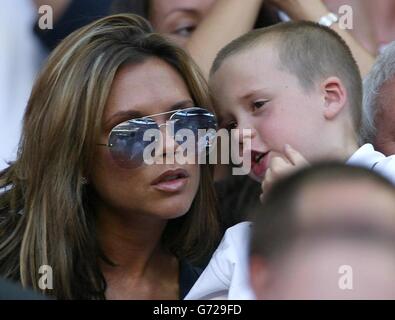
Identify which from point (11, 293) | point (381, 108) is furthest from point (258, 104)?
point (11, 293)

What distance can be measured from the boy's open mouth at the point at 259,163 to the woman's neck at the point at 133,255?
298 mm

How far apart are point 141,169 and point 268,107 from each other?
1.17 ft

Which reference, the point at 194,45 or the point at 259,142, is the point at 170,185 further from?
the point at 194,45

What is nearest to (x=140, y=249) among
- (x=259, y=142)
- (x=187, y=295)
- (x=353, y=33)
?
(x=187, y=295)

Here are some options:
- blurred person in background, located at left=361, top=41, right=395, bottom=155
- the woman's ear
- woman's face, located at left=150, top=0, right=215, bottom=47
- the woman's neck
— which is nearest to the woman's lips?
the woman's neck

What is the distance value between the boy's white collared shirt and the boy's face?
13cm

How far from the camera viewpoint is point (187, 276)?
8.05 feet

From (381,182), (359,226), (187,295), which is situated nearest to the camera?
(359,226)

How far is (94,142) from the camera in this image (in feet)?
7.54

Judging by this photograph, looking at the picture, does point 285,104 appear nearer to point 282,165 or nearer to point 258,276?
point 282,165

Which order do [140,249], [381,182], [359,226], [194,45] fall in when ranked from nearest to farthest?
[359,226] → [381,182] → [140,249] → [194,45]

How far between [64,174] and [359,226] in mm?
1148

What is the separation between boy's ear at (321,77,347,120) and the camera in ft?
7.79

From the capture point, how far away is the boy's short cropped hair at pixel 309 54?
242cm
